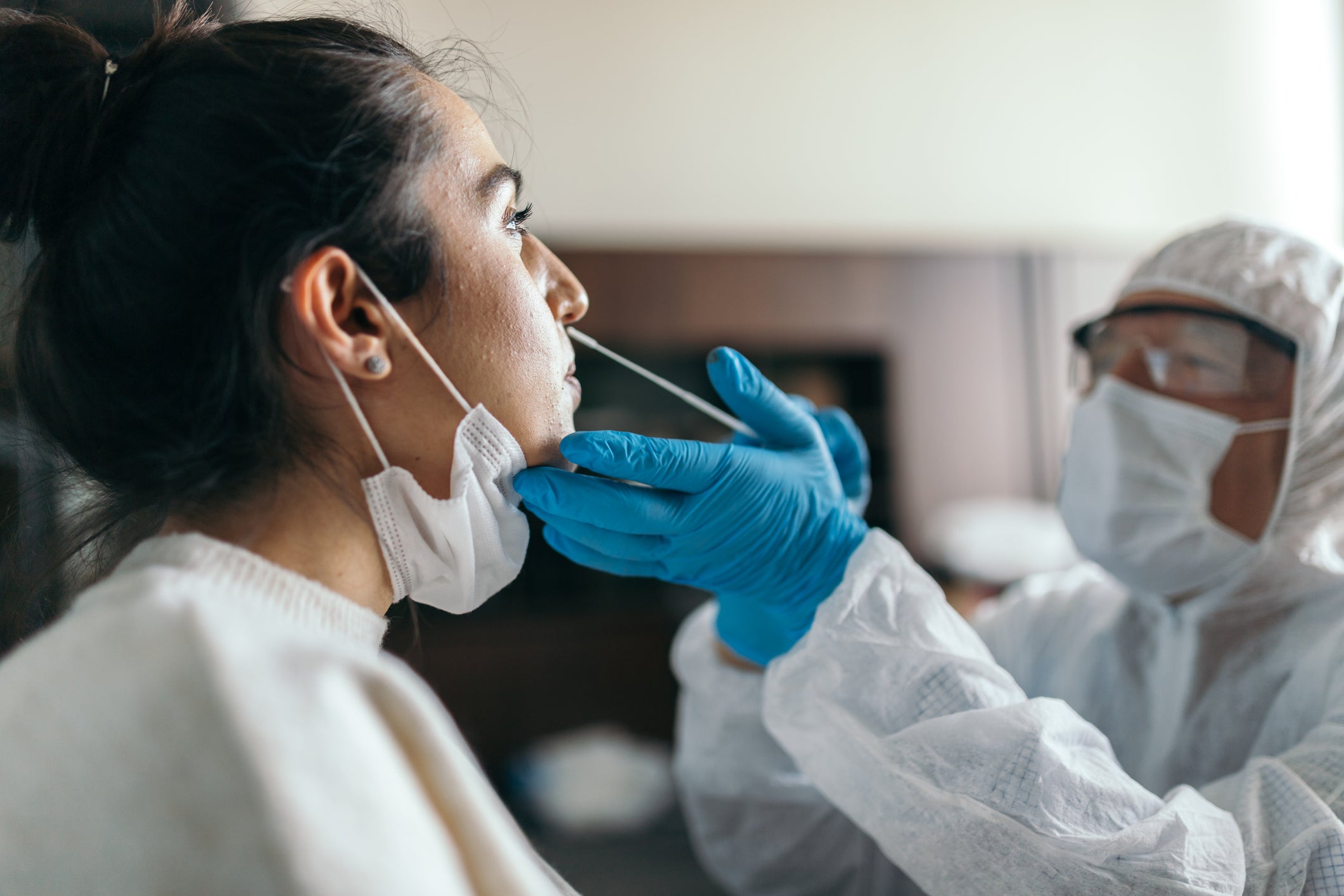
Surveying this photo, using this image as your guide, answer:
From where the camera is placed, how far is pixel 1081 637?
1392mm

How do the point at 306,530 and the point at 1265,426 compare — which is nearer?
the point at 306,530

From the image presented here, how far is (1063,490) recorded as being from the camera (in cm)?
142

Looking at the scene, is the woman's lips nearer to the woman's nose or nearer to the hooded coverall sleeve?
the woman's nose

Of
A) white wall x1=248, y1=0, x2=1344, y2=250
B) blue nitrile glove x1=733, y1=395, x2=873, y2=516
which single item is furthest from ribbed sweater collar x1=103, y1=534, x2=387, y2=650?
white wall x1=248, y1=0, x2=1344, y2=250

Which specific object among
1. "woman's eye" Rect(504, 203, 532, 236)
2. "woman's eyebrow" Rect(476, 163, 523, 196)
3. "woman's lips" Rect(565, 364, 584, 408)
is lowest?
"woman's lips" Rect(565, 364, 584, 408)

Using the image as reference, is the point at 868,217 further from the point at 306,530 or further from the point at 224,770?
the point at 224,770

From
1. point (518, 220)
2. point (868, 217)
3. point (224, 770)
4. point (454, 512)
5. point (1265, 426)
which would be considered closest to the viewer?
point (224, 770)

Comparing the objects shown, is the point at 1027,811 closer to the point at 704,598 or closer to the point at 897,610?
the point at 897,610

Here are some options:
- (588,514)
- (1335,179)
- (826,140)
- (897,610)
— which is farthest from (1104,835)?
(1335,179)

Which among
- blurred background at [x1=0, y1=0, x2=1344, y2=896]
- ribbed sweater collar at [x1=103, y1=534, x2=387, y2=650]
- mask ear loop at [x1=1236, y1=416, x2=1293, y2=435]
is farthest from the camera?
blurred background at [x1=0, y1=0, x2=1344, y2=896]

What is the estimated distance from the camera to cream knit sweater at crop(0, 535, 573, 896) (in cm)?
51

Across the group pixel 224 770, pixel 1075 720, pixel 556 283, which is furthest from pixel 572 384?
pixel 1075 720

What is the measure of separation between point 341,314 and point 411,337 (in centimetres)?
6

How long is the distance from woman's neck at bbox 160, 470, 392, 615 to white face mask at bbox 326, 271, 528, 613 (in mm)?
20
